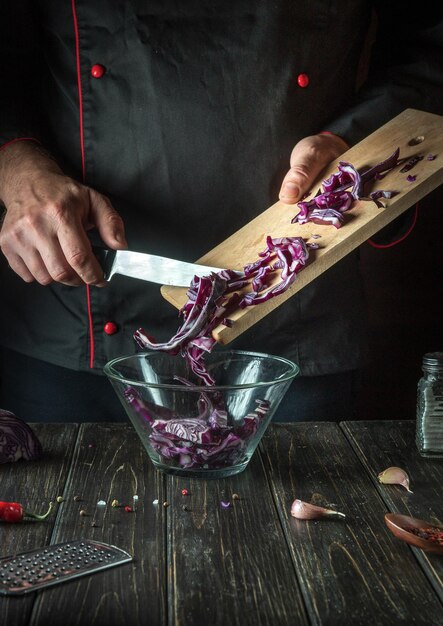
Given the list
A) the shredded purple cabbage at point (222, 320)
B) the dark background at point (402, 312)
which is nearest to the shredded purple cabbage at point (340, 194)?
the shredded purple cabbage at point (222, 320)

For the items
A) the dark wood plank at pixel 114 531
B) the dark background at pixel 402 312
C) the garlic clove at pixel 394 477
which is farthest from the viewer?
the dark background at pixel 402 312

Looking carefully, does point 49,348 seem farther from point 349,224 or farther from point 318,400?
point 349,224

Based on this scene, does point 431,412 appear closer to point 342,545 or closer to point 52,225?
point 342,545

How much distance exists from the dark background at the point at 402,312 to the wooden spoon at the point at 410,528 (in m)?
1.88

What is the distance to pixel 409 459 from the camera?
1736 mm

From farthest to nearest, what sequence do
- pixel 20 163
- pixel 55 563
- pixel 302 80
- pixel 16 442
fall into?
pixel 302 80
pixel 20 163
pixel 16 442
pixel 55 563

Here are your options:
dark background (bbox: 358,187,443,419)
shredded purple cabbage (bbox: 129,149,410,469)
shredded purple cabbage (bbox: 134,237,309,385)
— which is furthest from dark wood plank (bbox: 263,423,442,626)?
dark background (bbox: 358,187,443,419)

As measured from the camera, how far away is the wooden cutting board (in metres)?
1.76

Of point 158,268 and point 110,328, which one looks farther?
point 110,328

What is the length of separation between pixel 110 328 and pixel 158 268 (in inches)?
12.5

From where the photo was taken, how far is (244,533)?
1397mm

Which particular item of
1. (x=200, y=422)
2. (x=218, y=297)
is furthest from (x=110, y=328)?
(x=200, y=422)

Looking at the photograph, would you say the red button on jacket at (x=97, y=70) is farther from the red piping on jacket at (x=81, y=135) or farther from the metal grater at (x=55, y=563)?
the metal grater at (x=55, y=563)

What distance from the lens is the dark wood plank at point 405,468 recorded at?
4.41 ft
